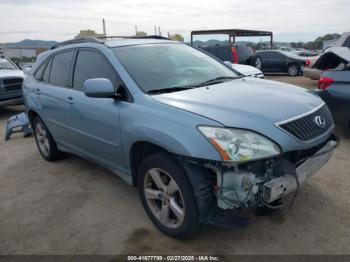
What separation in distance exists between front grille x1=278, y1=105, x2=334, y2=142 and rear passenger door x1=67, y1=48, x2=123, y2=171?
62.9 inches

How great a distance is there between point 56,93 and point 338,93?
4.04m

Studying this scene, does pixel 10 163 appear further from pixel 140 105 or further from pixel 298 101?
pixel 298 101

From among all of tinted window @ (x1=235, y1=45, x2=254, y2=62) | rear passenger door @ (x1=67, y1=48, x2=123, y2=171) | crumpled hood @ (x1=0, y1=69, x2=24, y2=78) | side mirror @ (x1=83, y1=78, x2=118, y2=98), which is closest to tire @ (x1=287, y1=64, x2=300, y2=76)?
tinted window @ (x1=235, y1=45, x2=254, y2=62)

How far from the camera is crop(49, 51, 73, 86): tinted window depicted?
4.44 meters

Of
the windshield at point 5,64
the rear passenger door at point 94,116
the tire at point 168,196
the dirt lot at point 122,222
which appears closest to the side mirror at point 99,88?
the rear passenger door at point 94,116

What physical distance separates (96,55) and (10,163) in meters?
2.83

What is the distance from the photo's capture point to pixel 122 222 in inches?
136

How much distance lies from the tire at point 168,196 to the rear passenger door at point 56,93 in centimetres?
172

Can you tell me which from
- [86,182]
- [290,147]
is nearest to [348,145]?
[290,147]

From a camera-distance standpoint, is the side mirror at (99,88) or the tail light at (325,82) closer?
the side mirror at (99,88)

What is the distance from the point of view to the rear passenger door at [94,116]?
348 cm

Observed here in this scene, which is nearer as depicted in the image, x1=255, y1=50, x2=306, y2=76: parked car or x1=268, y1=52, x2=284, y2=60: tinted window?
x1=255, y1=50, x2=306, y2=76: parked car

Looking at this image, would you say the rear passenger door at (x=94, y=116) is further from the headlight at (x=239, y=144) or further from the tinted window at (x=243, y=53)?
the tinted window at (x=243, y=53)

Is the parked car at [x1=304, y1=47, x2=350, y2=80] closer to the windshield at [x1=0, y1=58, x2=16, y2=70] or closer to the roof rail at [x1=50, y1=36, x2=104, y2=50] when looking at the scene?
the roof rail at [x1=50, y1=36, x2=104, y2=50]
